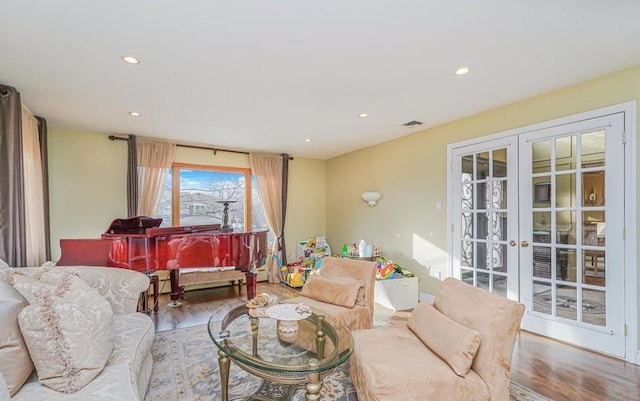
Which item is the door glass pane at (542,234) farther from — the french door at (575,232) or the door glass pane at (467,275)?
the door glass pane at (467,275)

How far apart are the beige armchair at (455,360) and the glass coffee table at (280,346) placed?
0.23m

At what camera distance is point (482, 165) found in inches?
148

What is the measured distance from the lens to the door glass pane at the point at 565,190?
9.83 feet

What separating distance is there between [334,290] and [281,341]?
907 millimetres

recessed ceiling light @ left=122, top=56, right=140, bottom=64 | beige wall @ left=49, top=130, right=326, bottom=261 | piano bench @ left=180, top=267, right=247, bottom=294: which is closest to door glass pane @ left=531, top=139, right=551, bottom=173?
recessed ceiling light @ left=122, top=56, right=140, bottom=64

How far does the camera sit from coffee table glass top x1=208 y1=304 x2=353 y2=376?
5.66 ft

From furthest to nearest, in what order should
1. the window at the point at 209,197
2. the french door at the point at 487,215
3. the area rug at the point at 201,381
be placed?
1. the window at the point at 209,197
2. the french door at the point at 487,215
3. the area rug at the point at 201,381

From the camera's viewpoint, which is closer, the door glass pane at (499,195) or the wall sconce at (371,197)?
the door glass pane at (499,195)

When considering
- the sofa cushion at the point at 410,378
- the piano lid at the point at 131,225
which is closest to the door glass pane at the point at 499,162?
the sofa cushion at the point at 410,378

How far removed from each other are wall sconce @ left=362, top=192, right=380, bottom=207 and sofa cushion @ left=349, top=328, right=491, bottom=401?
338 centimetres

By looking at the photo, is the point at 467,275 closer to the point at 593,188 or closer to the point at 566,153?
the point at 593,188

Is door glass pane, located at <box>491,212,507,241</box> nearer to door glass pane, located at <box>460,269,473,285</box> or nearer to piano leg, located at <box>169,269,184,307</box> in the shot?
door glass pane, located at <box>460,269,473,285</box>

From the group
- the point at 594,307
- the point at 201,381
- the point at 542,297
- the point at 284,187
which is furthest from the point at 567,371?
the point at 284,187

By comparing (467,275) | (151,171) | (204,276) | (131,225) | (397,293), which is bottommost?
(397,293)
